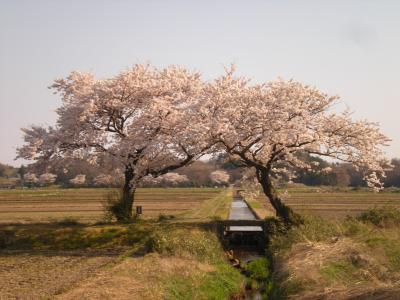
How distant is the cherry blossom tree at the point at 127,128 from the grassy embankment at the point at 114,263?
4.31m

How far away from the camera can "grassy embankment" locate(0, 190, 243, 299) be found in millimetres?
15938

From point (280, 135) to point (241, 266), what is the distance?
941 centimetres

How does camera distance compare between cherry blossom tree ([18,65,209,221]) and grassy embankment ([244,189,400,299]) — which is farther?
cherry blossom tree ([18,65,209,221])

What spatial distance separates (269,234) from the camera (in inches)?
1191

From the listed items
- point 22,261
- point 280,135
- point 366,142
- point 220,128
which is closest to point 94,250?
point 22,261

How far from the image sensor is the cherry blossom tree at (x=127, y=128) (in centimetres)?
3247

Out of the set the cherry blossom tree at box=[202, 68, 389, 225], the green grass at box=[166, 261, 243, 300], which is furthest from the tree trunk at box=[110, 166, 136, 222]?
the green grass at box=[166, 261, 243, 300]

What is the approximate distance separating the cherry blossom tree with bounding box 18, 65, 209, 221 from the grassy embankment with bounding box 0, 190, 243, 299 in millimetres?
4312

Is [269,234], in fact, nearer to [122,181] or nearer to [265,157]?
[265,157]

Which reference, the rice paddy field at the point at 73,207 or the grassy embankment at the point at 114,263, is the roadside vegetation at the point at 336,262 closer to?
the grassy embankment at the point at 114,263

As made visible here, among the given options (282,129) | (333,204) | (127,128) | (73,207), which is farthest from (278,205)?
(333,204)

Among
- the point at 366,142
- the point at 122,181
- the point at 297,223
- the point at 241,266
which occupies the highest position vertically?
the point at 366,142

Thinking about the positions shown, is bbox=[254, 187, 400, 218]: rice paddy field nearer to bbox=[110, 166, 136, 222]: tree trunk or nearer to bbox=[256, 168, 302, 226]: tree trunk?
bbox=[256, 168, 302, 226]: tree trunk

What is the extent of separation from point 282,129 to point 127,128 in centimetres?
1101
